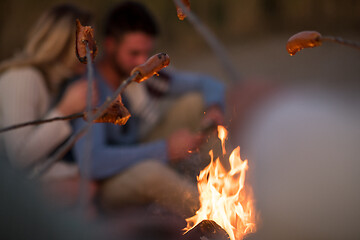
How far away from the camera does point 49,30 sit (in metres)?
1.24

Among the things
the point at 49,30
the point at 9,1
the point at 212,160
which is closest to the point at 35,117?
the point at 49,30

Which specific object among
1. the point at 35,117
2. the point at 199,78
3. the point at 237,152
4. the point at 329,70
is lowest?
the point at 237,152

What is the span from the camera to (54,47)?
1.22 meters

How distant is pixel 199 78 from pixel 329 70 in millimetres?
1057

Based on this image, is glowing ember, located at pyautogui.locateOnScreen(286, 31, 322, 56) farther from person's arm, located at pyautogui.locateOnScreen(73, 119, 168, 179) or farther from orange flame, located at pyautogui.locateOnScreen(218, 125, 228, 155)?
person's arm, located at pyautogui.locateOnScreen(73, 119, 168, 179)

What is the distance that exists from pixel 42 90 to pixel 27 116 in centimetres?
10

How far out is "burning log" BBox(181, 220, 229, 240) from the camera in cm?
61

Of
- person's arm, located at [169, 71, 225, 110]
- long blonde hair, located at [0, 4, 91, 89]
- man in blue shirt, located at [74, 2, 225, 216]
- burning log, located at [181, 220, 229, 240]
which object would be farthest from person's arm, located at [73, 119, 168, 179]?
burning log, located at [181, 220, 229, 240]

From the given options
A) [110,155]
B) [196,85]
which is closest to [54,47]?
[110,155]

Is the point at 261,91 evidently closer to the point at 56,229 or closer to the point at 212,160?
the point at 212,160

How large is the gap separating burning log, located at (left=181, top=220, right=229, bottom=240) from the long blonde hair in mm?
732

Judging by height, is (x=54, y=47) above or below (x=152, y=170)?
above

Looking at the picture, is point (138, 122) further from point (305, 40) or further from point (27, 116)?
point (305, 40)

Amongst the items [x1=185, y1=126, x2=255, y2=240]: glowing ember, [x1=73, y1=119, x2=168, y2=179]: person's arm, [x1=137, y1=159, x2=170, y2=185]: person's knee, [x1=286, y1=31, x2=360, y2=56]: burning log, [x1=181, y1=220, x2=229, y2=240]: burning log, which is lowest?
[x1=181, y1=220, x2=229, y2=240]: burning log
